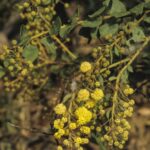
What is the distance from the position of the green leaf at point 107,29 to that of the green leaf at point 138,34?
0.08 m

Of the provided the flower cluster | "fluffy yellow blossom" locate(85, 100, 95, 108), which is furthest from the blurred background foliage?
"fluffy yellow blossom" locate(85, 100, 95, 108)

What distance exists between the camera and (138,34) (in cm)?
194

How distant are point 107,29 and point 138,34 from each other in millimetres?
122

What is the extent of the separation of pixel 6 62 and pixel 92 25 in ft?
1.16

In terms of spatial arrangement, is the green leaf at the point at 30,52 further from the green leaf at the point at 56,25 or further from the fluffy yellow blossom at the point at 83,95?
the fluffy yellow blossom at the point at 83,95

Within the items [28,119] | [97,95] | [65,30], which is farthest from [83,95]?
[28,119]

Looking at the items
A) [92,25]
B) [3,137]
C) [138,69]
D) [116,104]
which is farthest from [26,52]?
[3,137]

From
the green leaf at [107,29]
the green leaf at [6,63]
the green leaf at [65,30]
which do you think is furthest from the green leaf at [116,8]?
the green leaf at [6,63]

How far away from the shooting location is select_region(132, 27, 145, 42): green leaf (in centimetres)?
192

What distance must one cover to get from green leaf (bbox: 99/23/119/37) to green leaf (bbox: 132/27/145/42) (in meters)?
0.08

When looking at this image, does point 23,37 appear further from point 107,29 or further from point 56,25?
point 107,29

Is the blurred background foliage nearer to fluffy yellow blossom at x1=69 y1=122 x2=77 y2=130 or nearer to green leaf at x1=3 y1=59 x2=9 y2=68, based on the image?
green leaf at x1=3 y1=59 x2=9 y2=68

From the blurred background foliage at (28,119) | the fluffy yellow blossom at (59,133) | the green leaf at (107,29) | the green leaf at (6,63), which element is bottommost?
the blurred background foliage at (28,119)

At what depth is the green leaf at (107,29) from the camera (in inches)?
76.7
